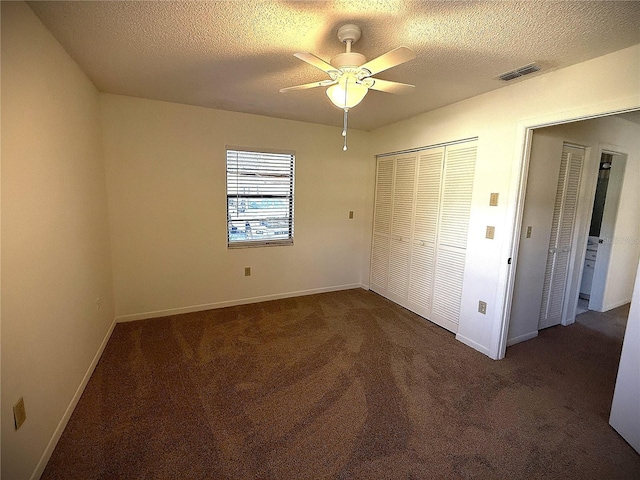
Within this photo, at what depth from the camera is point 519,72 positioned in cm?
217

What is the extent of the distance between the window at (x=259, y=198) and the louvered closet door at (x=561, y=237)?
2973 millimetres

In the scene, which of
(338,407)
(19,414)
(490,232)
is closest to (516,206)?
(490,232)

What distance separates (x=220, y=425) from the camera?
1.84 meters

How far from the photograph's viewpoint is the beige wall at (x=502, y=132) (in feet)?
6.21

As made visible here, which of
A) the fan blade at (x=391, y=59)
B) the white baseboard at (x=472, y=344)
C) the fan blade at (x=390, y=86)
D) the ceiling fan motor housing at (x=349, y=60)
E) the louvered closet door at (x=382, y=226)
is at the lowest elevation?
the white baseboard at (x=472, y=344)

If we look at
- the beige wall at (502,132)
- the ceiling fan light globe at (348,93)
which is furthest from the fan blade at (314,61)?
the beige wall at (502,132)

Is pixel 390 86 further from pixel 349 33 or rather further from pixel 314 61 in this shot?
pixel 314 61

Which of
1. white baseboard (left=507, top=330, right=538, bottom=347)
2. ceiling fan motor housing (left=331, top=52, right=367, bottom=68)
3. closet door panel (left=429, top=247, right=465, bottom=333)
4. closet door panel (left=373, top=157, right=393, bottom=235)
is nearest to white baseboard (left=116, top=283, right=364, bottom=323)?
closet door panel (left=373, top=157, right=393, bottom=235)

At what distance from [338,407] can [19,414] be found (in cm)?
169

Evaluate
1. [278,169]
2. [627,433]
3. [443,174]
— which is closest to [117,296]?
[278,169]

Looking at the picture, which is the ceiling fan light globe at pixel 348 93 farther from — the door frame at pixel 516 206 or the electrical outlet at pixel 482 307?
the electrical outlet at pixel 482 307

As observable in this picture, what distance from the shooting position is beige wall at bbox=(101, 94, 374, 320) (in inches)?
120

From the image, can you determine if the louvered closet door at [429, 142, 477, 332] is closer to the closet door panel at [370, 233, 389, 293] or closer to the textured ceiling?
the textured ceiling

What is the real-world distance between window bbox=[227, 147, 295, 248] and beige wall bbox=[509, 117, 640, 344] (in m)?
2.65
